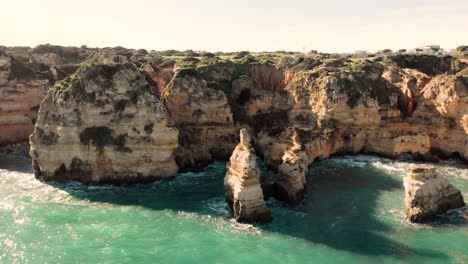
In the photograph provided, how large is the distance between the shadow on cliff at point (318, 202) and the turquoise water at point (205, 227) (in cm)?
9

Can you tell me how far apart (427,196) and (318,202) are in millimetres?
9067

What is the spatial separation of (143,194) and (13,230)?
11.1m

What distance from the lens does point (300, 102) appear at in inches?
1962

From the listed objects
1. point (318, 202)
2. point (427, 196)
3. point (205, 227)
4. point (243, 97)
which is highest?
point (243, 97)

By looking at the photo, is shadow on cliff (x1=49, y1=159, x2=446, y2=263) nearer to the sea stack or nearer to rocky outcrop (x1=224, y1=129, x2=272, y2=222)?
the sea stack

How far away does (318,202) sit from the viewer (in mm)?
32656

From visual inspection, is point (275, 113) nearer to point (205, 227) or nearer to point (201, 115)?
point (201, 115)

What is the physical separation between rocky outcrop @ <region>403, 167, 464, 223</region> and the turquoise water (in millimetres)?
922

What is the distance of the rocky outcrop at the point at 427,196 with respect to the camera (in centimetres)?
2853

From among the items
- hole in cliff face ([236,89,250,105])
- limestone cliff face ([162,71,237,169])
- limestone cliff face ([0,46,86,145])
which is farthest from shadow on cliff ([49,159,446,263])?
limestone cliff face ([0,46,86,145])

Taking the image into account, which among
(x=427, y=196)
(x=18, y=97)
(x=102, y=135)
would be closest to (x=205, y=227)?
(x=102, y=135)

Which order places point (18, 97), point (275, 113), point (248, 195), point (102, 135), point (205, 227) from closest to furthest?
point (205, 227)
point (248, 195)
point (102, 135)
point (275, 113)
point (18, 97)

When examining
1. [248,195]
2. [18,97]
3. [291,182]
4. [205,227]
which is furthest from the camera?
[18,97]

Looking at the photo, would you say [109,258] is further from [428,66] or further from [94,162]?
[428,66]
